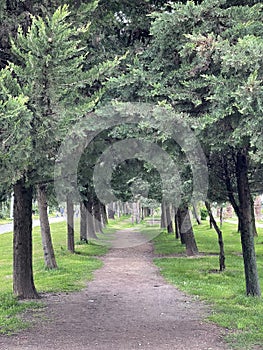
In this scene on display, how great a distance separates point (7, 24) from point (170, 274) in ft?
27.7

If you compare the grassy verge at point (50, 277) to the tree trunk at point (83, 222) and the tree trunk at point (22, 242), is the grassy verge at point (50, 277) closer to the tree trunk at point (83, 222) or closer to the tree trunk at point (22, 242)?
the tree trunk at point (22, 242)

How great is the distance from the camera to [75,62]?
5137 mm

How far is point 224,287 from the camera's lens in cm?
1054

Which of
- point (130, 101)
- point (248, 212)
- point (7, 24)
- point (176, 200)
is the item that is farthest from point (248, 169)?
point (7, 24)

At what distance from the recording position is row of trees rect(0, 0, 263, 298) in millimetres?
4934

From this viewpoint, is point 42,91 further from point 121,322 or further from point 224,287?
point 224,287

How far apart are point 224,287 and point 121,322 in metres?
3.97

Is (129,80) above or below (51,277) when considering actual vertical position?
above

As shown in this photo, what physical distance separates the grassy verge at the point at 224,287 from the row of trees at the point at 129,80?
8.88 ft

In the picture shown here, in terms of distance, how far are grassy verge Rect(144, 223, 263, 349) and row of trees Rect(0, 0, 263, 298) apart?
271cm

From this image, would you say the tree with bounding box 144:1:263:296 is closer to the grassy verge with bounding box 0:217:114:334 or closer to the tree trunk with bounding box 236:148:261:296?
the tree trunk with bounding box 236:148:261:296

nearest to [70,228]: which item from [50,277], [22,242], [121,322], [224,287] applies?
[50,277]

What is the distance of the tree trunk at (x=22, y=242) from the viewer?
28.1ft

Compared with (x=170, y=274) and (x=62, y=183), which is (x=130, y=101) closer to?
(x=62, y=183)
